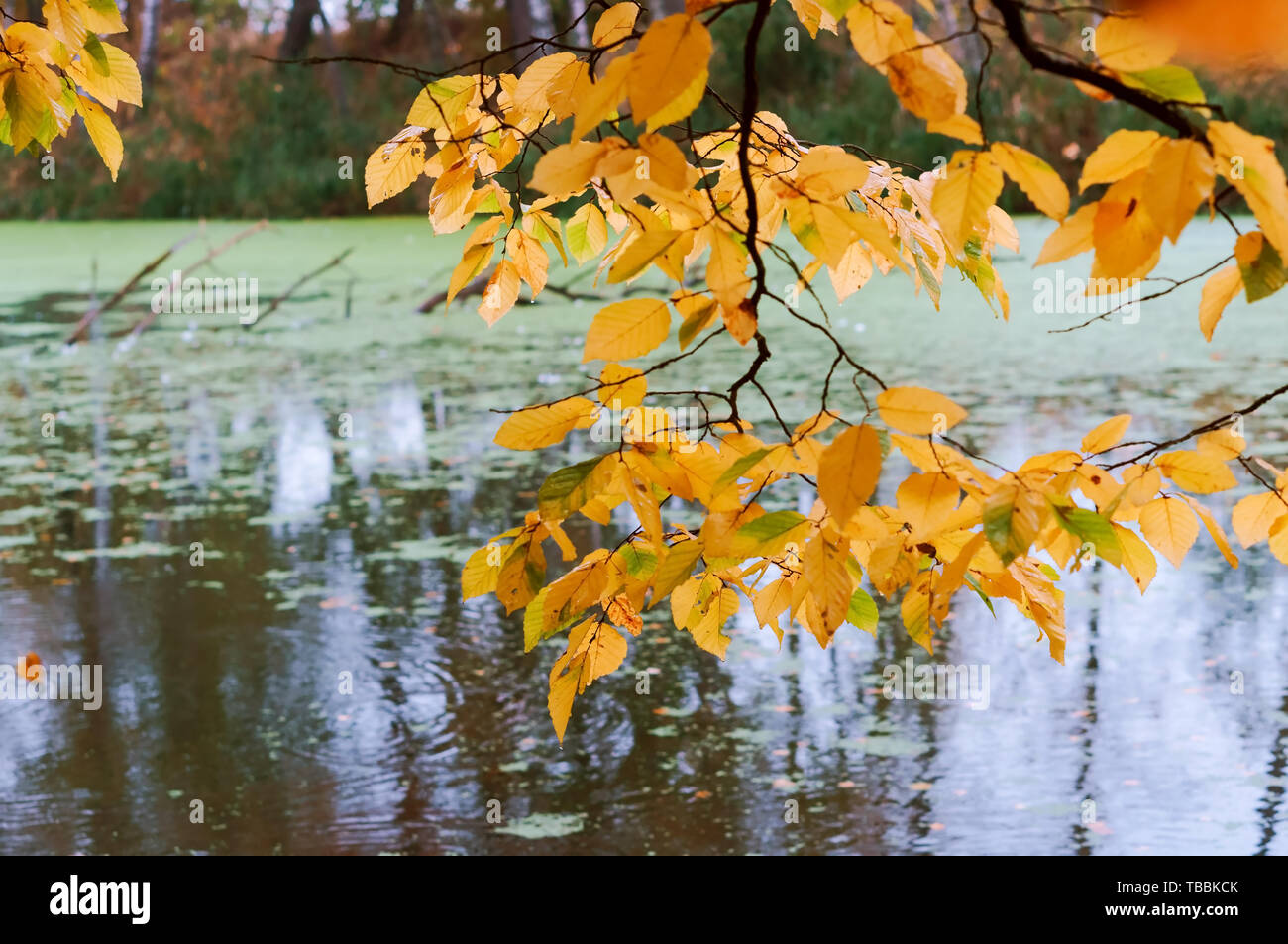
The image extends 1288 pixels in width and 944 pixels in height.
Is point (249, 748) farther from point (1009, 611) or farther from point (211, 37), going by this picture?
point (211, 37)

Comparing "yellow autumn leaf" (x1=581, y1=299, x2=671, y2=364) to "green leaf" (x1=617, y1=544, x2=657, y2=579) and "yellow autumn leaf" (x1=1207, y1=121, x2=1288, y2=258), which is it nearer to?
"green leaf" (x1=617, y1=544, x2=657, y2=579)

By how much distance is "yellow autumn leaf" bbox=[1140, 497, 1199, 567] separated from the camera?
1.00 m

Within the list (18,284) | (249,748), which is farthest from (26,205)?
(249,748)

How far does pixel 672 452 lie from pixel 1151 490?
0.32m

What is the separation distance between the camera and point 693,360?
6000 millimetres

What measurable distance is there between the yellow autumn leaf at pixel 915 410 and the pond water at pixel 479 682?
4.84 ft

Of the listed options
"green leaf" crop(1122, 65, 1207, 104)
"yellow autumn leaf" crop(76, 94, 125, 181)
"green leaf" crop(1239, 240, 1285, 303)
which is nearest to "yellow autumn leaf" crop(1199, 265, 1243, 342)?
"green leaf" crop(1239, 240, 1285, 303)

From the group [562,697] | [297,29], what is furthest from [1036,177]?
[297,29]

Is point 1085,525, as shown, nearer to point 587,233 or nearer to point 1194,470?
point 1194,470

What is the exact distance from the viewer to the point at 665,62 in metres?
0.75

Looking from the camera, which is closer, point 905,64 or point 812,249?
point 905,64

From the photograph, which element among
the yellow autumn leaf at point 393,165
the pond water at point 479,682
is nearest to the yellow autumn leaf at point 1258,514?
the yellow autumn leaf at point 393,165

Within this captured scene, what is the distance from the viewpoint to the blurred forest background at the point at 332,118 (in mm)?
9836
